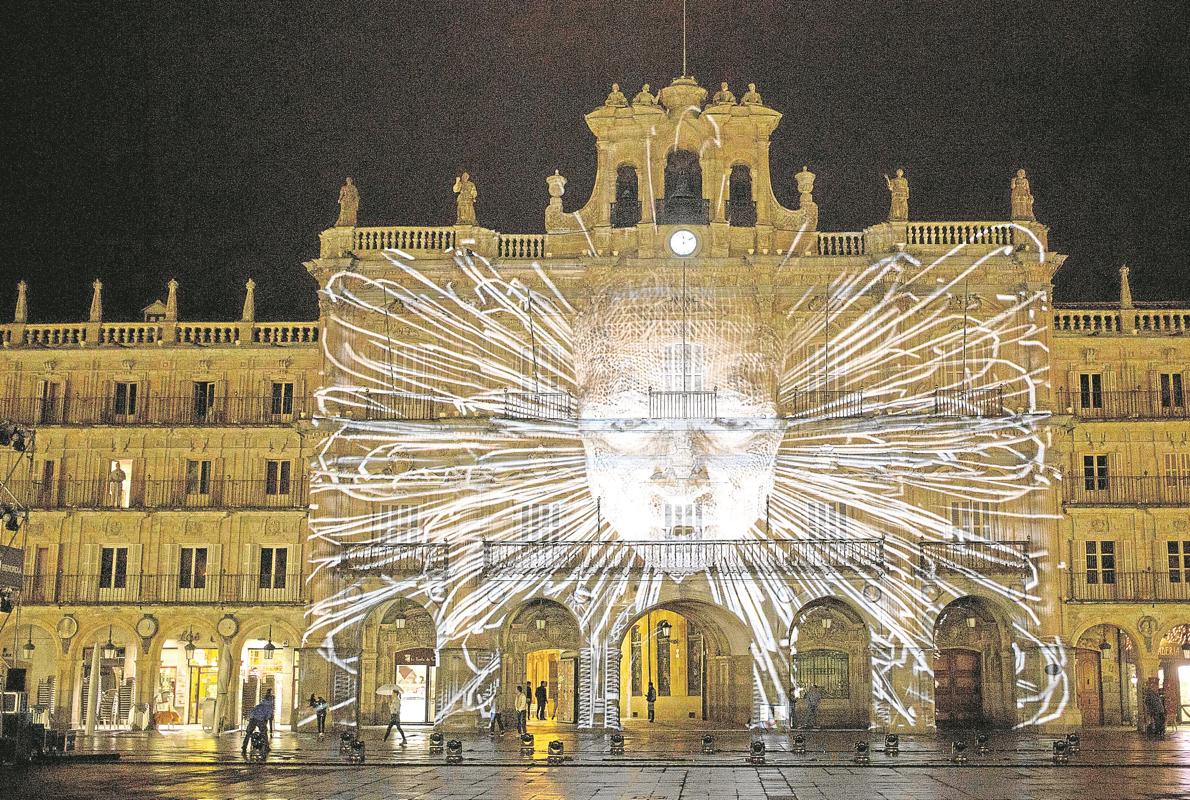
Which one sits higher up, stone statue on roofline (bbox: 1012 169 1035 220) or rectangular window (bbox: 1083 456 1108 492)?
stone statue on roofline (bbox: 1012 169 1035 220)

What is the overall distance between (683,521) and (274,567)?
53.6 ft

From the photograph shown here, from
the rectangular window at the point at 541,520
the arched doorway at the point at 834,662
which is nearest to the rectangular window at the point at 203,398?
the rectangular window at the point at 541,520

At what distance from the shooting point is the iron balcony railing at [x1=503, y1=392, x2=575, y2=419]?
54.5m

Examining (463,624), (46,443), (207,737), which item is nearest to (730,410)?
(463,624)

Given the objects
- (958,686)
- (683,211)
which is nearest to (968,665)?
(958,686)

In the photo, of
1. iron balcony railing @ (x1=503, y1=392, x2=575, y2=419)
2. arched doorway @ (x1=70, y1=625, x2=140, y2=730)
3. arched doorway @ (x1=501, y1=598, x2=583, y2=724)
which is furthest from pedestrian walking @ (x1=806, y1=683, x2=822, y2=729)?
arched doorway @ (x1=70, y1=625, x2=140, y2=730)

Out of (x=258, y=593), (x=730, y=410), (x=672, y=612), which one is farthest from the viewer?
(x=672, y=612)

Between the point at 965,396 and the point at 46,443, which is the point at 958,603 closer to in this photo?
the point at 965,396

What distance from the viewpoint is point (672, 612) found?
61.7 metres

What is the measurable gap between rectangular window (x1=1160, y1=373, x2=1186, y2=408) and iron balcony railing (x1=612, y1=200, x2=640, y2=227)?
69.5 ft

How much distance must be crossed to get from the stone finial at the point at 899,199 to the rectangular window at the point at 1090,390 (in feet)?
32.6

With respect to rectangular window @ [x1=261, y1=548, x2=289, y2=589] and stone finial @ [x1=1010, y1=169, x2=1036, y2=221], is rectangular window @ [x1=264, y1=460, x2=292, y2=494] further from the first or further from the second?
stone finial @ [x1=1010, y1=169, x2=1036, y2=221]

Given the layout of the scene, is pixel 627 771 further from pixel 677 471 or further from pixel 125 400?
pixel 125 400

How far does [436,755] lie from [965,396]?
2420 centimetres
